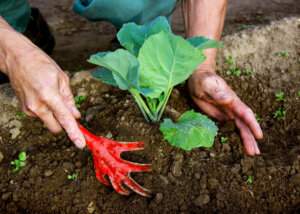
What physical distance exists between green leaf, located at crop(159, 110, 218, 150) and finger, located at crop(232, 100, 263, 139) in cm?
28

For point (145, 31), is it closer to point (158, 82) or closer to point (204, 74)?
point (158, 82)

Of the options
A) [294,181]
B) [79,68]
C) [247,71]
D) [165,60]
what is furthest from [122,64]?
[79,68]

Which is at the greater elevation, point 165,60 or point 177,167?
point 165,60

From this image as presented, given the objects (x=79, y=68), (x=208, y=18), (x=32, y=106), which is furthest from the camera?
(x=79, y=68)

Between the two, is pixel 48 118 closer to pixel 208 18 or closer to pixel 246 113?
pixel 246 113

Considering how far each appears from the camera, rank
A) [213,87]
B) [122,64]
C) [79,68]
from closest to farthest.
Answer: [122,64] < [213,87] < [79,68]

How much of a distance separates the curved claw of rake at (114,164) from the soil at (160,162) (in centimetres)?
5

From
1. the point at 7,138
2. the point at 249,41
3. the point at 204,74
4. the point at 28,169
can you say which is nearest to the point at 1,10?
the point at 7,138

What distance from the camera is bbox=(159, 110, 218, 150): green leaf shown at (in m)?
1.15

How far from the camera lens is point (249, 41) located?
2.13 meters

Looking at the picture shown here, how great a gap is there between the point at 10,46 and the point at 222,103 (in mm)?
1120

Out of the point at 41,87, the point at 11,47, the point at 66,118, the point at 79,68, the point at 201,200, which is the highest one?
the point at 11,47

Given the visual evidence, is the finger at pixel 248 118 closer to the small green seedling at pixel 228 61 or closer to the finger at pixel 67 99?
the small green seedling at pixel 228 61

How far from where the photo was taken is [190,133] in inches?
46.4
